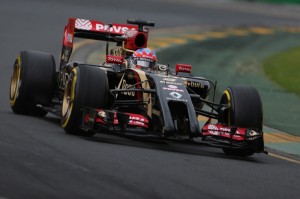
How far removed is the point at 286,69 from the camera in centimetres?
2619

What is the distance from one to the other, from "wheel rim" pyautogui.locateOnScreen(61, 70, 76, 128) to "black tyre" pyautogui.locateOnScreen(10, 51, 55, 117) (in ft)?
3.91

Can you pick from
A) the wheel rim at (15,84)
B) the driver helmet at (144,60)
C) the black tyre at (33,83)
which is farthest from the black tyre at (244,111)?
the wheel rim at (15,84)

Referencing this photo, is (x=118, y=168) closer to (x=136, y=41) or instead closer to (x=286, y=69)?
(x=136, y=41)

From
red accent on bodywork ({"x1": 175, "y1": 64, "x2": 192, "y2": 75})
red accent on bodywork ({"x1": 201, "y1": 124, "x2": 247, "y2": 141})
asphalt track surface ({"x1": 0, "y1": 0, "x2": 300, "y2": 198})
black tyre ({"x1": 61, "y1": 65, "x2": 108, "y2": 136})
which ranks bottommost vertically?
asphalt track surface ({"x1": 0, "y1": 0, "x2": 300, "y2": 198})

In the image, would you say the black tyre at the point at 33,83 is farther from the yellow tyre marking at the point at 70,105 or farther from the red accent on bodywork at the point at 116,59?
the yellow tyre marking at the point at 70,105

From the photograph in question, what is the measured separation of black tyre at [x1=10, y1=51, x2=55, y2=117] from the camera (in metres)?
14.4

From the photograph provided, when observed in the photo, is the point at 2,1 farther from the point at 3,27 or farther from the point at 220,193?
the point at 220,193

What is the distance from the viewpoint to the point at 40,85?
1444cm

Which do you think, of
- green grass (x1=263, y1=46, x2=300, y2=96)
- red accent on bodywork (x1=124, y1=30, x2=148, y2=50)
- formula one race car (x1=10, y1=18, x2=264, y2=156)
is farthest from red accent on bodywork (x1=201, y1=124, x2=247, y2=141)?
green grass (x1=263, y1=46, x2=300, y2=96)

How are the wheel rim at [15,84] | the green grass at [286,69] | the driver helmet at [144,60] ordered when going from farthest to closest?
the green grass at [286,69] < the wheel rim at [15,84] < the driver helmet at [144,60]

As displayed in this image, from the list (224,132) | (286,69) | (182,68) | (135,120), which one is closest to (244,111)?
(224,132)

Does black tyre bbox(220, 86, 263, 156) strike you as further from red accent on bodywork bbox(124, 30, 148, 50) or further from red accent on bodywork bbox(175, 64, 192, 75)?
red accent on bodywork bbox(124, 30, 148, 50)

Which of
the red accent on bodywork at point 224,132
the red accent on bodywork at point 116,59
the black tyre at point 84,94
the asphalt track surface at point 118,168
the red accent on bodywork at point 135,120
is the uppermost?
the red accent on bodywork at point 116,59

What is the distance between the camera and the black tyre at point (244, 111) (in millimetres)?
12750
